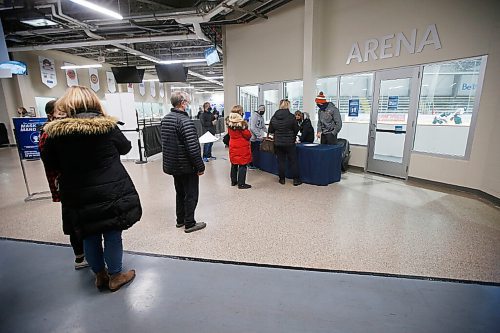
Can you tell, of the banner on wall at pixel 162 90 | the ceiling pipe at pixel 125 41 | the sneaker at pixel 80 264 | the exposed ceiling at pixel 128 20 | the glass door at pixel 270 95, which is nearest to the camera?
the sneaker at pixel 80 264

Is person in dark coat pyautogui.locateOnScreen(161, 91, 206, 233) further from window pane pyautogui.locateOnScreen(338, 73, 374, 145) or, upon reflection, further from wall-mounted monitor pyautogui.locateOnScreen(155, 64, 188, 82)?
wall-mounted monitor pyautogui.locateOnScreen(155, 64, 188, 82)

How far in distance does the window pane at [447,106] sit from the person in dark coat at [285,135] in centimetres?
234

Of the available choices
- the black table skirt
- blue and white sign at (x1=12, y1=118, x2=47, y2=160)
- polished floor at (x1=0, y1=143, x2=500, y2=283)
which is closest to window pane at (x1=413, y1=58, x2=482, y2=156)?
polished floor at (x1=0, y1=143, x2=500, y2=283)

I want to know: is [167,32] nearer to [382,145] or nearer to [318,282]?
[382,145]

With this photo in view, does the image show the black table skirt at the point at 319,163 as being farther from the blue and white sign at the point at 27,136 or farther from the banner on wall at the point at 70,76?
the banner on wall at the point at 70,76

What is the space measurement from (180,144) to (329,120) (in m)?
3.59

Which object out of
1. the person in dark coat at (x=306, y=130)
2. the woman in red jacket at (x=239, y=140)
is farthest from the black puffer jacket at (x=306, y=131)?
the woman in red jacket at (x=239, y=140)

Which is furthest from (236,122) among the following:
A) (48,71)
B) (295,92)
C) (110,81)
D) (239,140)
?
(110,81)

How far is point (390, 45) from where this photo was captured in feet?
16.3

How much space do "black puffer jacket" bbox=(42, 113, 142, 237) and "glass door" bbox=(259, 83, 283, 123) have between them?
6.41 meters

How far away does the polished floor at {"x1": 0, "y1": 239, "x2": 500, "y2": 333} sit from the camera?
1680 mm

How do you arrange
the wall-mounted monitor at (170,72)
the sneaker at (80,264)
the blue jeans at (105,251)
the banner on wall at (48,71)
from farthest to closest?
the wall-mounted monitor at (170,72) → the banner on wall at (48,71) → the sneaker at (80,264) → the blue jeans at (105,251)

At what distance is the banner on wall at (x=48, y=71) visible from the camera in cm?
1090

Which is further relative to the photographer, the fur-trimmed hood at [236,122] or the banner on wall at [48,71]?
the banner on wall at [48,71]
